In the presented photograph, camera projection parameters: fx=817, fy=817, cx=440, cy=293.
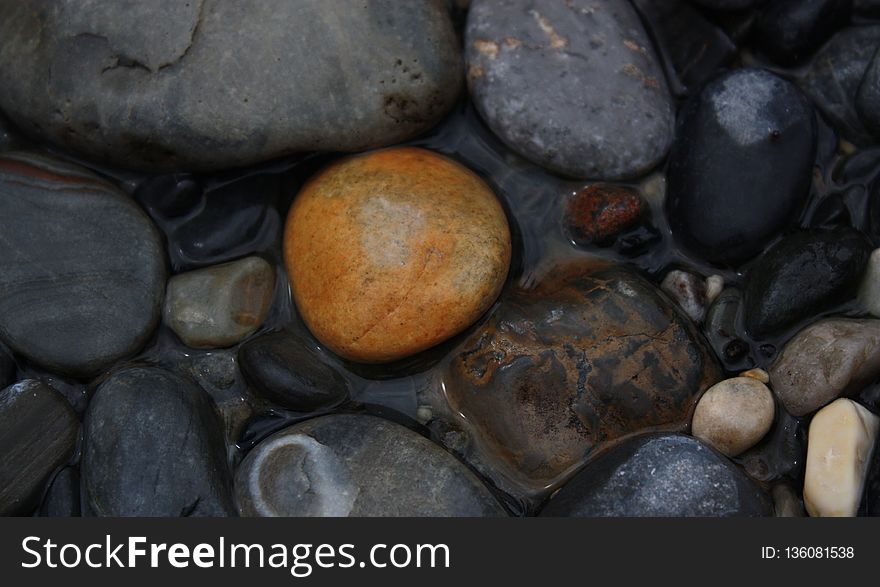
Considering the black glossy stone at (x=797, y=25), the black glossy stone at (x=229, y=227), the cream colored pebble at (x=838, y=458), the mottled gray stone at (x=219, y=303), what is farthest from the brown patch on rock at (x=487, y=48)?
the cream colored pebble at (x=838, y=458)

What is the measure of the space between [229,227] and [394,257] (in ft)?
2.19

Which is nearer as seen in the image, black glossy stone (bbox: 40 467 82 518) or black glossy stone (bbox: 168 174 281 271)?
black glossy stone (bbox: 40 467 82 518)

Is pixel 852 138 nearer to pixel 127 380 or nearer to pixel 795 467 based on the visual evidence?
pixel 795 467

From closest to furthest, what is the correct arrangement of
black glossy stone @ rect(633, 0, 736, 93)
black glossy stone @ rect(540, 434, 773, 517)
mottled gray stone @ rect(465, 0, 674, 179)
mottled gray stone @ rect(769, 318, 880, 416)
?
black glossy stone @ rect(540, 434, 773, 517) → mottled gray stone @ rect(769, 318, 880, 416) → mottled gray stone @ rect(465, 0, 674, 179) → black glossy stone @ rect(633, 0, 736, 93)

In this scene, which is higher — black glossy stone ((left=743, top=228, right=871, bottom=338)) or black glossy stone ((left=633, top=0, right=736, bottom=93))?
black glossy stone ((left=633, top=0, right=736, bottom=93))

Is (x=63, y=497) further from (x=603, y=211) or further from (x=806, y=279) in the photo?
(x=806, y=279)

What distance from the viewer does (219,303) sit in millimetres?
2773

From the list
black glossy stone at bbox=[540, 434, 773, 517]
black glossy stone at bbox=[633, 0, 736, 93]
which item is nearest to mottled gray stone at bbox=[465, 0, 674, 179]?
black glossy stone at bbox=[633, 0, 736, 93]

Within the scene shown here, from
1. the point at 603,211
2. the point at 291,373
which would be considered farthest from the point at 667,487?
the point at 291,373

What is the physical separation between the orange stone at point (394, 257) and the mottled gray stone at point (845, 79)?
124cm

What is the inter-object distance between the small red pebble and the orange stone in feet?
0.85

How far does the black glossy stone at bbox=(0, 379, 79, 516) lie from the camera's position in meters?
2.61

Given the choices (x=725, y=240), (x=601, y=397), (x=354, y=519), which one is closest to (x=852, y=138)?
(x=725, y=240)

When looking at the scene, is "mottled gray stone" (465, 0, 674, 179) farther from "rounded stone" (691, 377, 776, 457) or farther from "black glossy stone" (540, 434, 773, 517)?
"black glossy stone" (540, 434, 773, 517)
